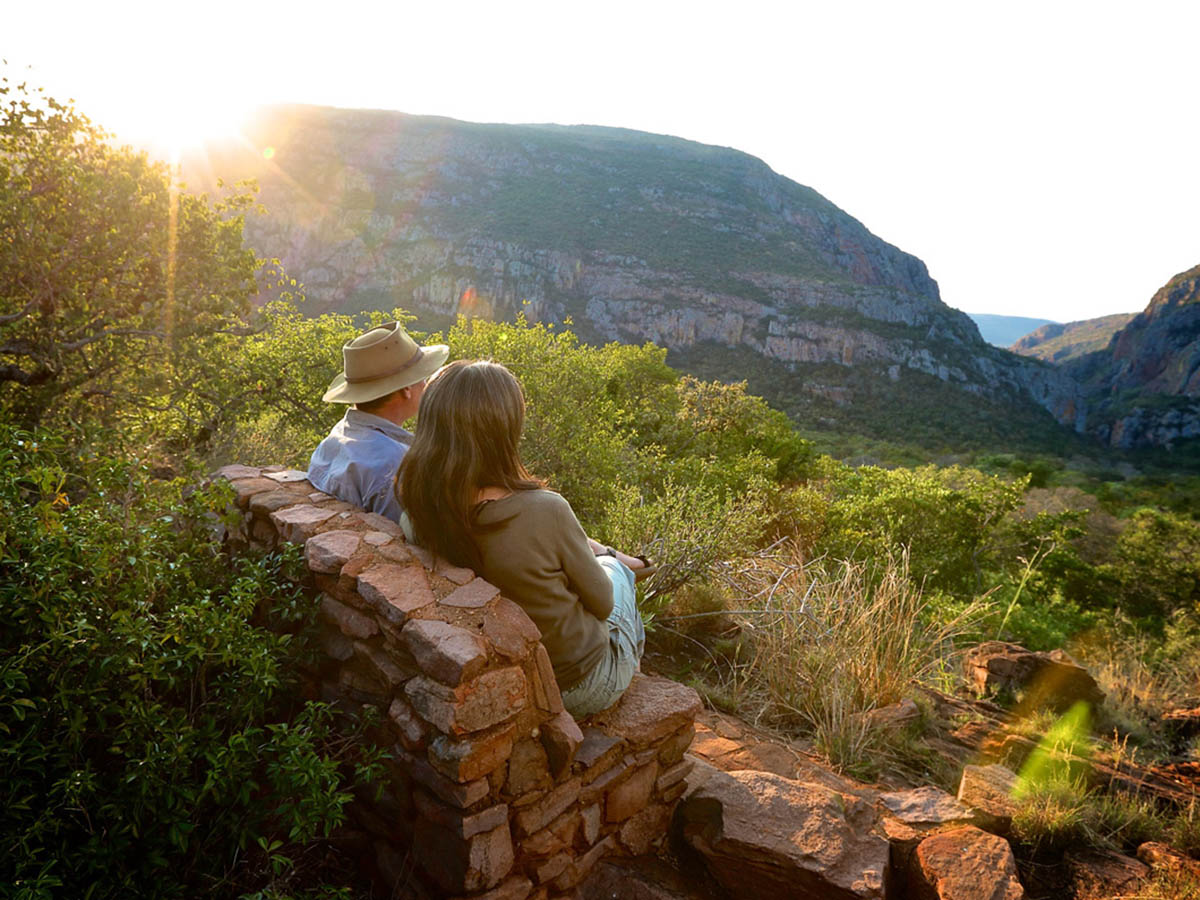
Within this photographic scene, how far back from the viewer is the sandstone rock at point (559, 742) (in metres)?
2.06

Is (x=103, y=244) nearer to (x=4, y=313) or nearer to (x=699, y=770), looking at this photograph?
(x=4, y=313)

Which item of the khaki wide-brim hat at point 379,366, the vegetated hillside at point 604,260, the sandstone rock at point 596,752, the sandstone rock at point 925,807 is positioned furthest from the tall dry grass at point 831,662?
the vegetated hillside at point 604,260

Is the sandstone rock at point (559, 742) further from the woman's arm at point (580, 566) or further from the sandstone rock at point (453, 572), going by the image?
the sandstone rock at point (453, 572)

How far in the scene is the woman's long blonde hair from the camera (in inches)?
81.3

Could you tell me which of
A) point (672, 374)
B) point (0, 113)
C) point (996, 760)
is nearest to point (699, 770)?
point (996, 760)

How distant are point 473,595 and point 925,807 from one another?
2.41 meters

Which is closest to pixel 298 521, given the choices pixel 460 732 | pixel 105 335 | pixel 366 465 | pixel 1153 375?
pixel 366 465

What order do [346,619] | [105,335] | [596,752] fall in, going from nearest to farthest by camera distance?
1. [346,619]
2. [596,752]
3. [105,335]

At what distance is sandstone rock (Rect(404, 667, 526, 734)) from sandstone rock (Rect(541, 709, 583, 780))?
0.18 meters

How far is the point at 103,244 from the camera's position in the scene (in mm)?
5281

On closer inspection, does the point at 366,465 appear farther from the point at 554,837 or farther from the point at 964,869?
the point at 964,869

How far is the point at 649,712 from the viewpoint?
8.44 feet

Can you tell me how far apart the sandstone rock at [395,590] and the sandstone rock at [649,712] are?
930mm

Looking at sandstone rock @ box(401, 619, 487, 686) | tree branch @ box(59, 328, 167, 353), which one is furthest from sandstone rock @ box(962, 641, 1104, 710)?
tree branch @ box(59, 328, 167, 353)
